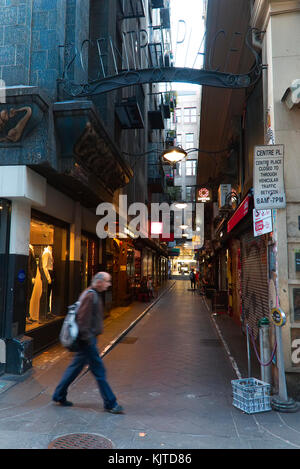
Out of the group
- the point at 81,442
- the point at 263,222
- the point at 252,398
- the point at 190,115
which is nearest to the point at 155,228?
the point at 263,222

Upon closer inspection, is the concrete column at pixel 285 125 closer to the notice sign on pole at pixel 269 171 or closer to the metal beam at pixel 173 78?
the notice sign on pole at pixel 269 171

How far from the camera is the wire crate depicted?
16.0ft

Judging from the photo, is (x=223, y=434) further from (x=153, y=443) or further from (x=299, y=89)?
(x=299, y=89)

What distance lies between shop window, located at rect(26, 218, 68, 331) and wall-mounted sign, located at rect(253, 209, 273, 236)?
490 centimetres

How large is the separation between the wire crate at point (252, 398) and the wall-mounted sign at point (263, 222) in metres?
2.42

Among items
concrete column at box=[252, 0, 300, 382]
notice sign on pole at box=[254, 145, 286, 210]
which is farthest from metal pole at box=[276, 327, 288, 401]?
notice sign on pole at box=[254, 145, 286, 210]

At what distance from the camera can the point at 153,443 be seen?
398cm

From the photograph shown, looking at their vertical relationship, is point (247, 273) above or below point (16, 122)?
below

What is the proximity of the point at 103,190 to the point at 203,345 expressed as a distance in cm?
532

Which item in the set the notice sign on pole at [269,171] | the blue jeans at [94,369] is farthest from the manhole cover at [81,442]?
→ the notice sign on pole at [269,171]

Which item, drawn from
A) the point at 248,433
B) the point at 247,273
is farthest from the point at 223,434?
the point at 247,273

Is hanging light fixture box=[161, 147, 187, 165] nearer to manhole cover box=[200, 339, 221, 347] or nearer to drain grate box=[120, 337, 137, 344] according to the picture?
manhole cover box=[200, 339, 221, 347]

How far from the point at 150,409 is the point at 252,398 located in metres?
1.47

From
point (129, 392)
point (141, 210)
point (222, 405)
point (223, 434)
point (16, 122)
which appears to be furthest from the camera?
point (141, 210)
